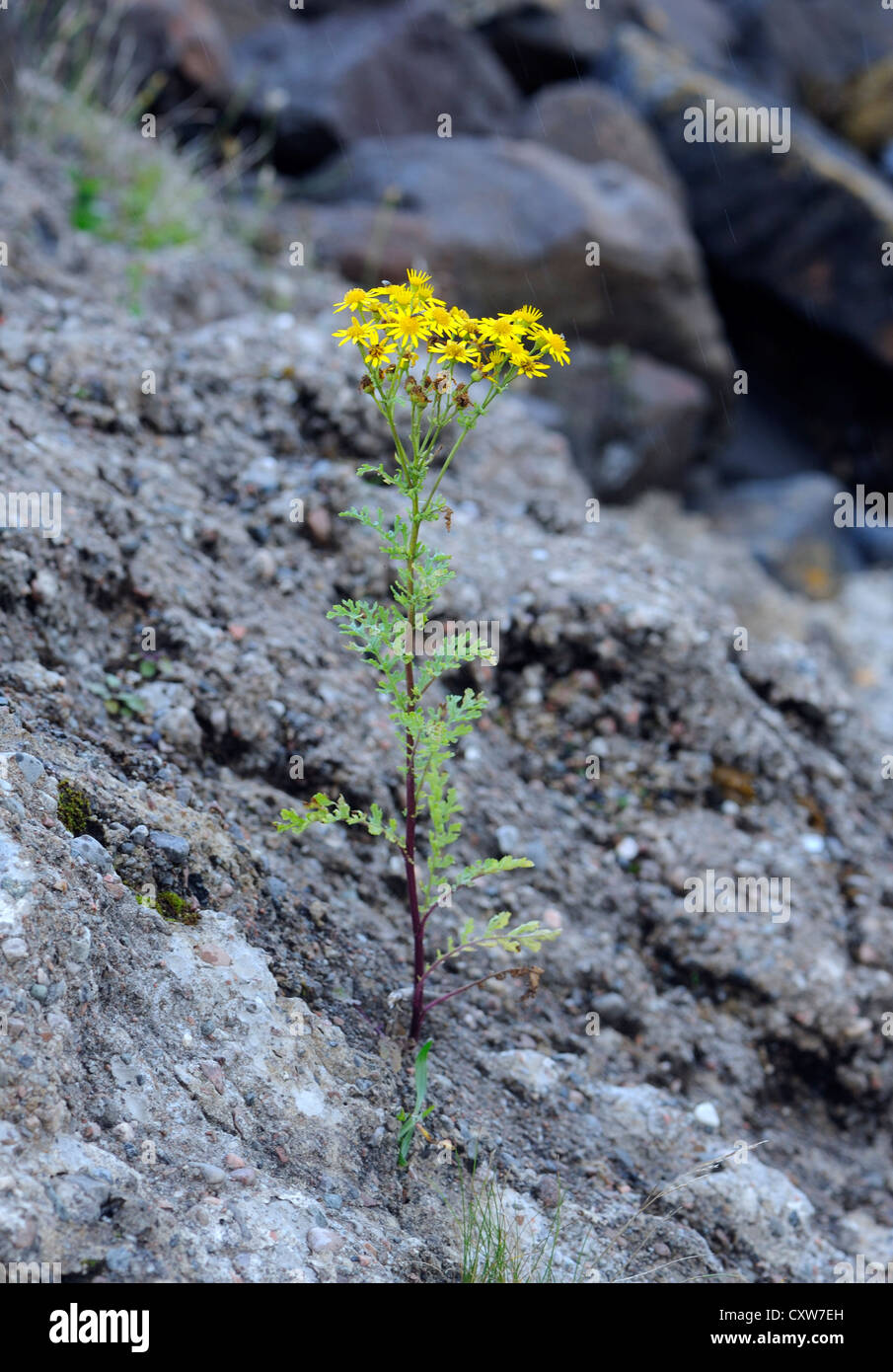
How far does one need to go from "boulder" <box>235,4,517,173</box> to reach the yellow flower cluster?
6658 mm

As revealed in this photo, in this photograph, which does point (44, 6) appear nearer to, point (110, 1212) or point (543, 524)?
point (543, 524)

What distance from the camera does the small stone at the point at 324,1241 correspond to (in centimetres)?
191

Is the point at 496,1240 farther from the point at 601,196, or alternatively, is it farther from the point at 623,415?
the point at 601,196

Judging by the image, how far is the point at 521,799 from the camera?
3477mm

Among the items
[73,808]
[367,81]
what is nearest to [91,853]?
[73,808]

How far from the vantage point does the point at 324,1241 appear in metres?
1.92

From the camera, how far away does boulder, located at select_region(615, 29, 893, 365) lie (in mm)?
9242

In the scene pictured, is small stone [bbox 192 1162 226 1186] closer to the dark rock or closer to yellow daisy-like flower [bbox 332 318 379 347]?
yellow daisy-like flower [bbox 332 318 379 347]

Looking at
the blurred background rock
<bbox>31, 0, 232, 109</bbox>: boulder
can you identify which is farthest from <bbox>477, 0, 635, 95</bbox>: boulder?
<bbox>31, 0, 232, 109</bbox>: boulder

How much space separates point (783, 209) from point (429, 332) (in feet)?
28.8

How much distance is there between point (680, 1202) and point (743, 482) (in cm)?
782

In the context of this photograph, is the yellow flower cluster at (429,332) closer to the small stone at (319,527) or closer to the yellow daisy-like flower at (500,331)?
the yellow daisy-like flower at (500,331)

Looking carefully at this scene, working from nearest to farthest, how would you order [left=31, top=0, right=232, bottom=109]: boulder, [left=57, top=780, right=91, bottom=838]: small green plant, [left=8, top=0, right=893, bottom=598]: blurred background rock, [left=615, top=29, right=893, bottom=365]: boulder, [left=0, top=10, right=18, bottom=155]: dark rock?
[left=57, top=780, right=91, bottom=838]: small green plant < [left=0, top=10, right=18, bottom=155]: dark rock < [left=31, top=0, right=232, bottom=109]: boulder < [left=8, top=0, right=893, bottom=598]: blurred background rock < [left=615, top=29, right=893, bottom=365]: boulder

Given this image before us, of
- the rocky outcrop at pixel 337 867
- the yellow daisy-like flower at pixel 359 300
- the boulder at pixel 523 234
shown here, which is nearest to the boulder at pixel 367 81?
the boulder at pixel 523 234
